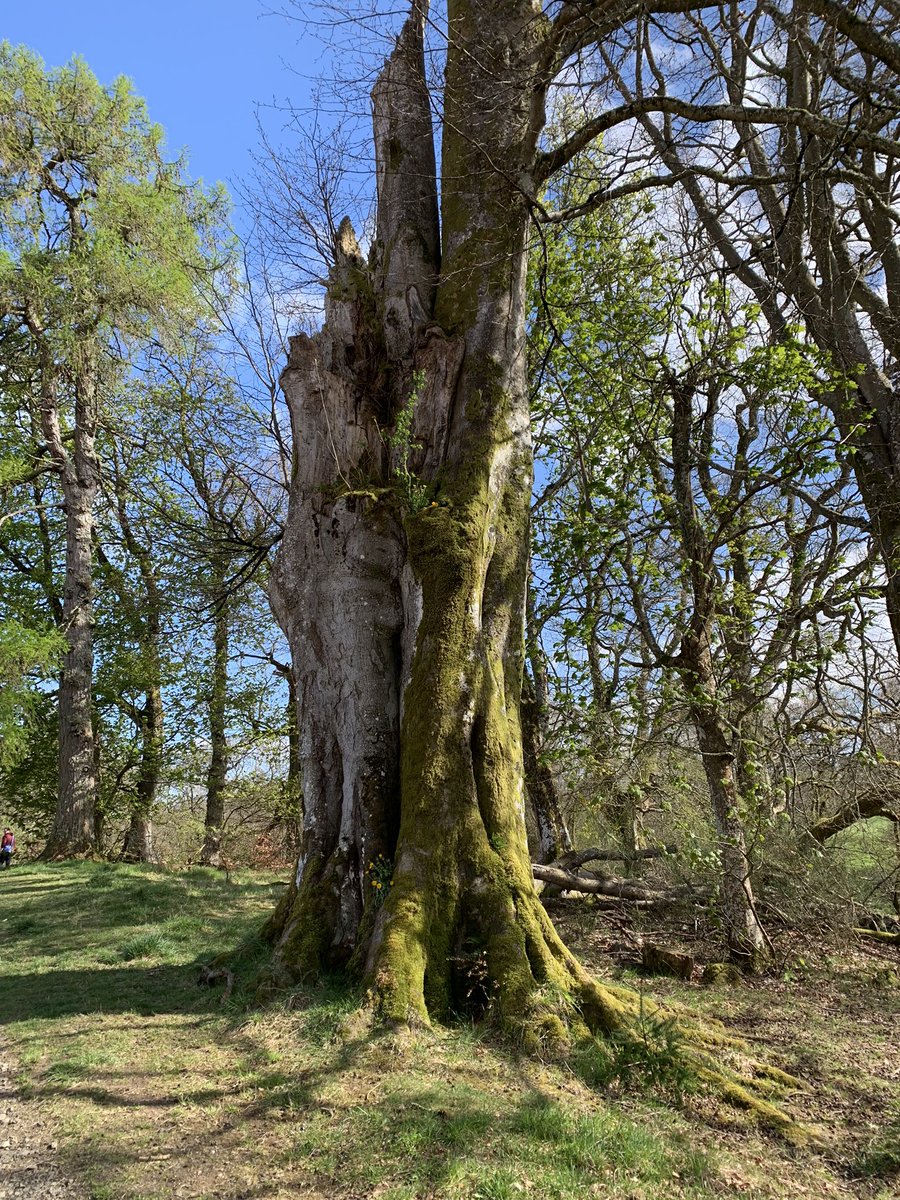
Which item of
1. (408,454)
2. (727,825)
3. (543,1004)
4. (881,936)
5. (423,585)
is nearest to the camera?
(543,1004)

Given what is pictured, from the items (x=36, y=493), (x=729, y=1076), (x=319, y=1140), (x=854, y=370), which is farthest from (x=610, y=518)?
(x=36, y=493)

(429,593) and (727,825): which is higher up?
(429,593)

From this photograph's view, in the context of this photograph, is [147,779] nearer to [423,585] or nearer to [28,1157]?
[423,585]

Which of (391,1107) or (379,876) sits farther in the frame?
(379,876)

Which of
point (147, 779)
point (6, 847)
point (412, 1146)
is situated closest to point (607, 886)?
point (412, 1146)

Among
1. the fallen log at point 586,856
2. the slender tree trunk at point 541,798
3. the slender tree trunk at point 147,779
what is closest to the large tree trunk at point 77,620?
the slender tree trunk at point 147,779

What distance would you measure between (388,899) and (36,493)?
58.3 ft

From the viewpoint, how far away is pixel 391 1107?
3.42 m

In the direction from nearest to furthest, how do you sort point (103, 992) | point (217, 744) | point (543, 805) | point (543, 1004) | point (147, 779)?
1. point (543, 1004)
2. point (103, 992)
3. point (543, 805)
4. point (217, 744)
5. point (147, 779)

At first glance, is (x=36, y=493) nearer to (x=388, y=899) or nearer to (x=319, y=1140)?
(x=388, y=899)

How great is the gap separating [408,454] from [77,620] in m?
11.0

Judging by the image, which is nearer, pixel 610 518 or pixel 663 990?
pixel 663 990

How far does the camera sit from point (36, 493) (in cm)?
1861

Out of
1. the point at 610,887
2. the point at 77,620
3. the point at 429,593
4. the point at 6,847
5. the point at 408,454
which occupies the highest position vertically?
the point at 77,620
